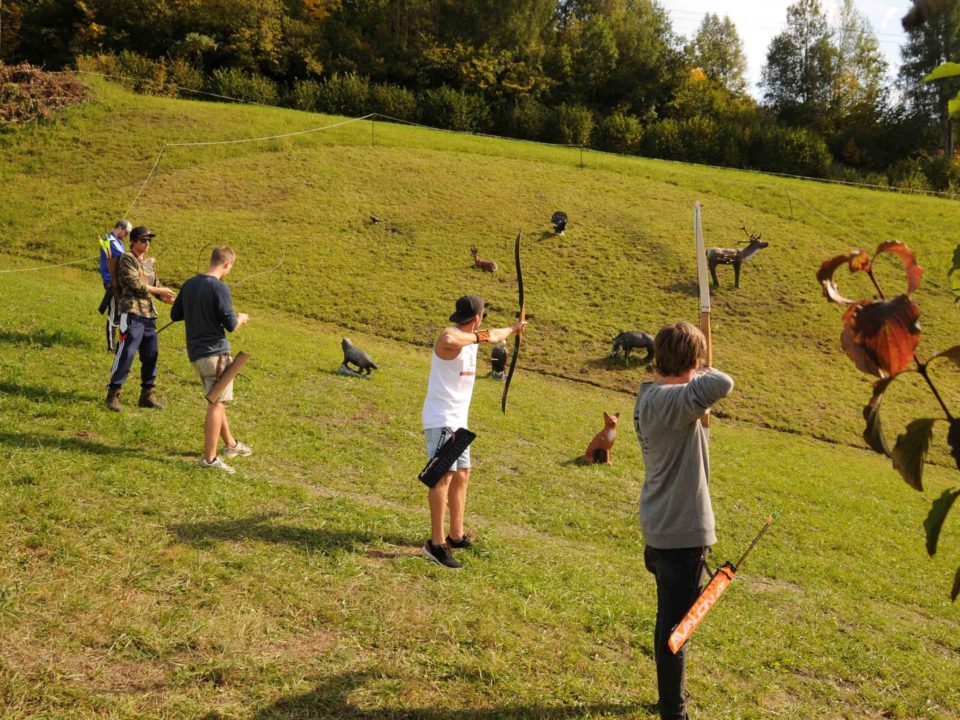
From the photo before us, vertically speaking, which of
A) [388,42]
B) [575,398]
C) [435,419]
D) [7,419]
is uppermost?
[388,42]

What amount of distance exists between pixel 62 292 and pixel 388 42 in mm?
40950

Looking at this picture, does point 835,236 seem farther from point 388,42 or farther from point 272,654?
point 388,42

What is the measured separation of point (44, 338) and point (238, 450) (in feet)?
18.4

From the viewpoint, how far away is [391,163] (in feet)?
101

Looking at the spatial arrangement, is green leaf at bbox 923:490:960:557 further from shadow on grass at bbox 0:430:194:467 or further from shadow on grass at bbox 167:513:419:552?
shadow on grass at bbox 0:430:194:467

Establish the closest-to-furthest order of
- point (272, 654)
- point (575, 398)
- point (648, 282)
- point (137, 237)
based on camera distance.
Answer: point (272, 654), point (137, 237), point (575, 398), point (648, 282)

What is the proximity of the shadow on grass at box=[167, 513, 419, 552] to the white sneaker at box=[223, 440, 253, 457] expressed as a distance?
1.89m

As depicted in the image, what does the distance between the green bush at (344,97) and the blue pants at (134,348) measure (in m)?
37.4

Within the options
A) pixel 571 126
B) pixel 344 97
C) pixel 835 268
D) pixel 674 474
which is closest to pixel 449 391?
pixel 674 474

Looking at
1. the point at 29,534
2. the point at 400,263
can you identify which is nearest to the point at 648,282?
the point at 400,263

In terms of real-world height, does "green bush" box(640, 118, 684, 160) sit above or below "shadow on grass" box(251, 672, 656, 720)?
above

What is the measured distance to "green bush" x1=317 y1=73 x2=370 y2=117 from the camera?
44.2 metres

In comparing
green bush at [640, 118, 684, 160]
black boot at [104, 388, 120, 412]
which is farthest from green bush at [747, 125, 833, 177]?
black boot at [104, 388, 120, 412]

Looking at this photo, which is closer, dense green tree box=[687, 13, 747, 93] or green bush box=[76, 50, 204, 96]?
green bush box=[76, 50, 204, 96]
